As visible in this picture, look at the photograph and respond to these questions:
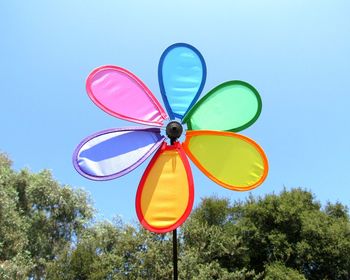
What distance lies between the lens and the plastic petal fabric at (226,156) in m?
4.67

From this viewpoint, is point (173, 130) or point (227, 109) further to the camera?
point (227, 109)

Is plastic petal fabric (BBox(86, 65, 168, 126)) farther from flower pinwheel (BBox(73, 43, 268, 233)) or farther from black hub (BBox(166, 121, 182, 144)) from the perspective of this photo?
black hub (BBox(166, 121, 182, 144))

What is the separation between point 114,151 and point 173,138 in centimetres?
66

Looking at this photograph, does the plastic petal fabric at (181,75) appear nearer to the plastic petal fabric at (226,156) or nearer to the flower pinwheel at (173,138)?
the flower pinwheel at (173,138)

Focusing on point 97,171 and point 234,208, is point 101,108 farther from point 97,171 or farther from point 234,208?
point 234,208

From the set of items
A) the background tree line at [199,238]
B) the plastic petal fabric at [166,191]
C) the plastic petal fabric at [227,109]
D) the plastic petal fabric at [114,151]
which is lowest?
the plastic petal fabric at [166,191]

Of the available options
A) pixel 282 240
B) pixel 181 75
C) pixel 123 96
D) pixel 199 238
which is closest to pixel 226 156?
pixel 181 75

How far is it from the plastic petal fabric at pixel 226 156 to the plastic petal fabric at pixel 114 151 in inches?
16.0

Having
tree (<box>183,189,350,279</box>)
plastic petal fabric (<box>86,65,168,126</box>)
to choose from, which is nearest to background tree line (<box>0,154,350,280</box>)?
tree (<box>183,189,350,279</box>)

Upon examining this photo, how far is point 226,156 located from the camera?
189 inches

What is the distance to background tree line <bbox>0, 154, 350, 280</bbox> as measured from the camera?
655 inches

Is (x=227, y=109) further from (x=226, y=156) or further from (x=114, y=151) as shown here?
(x=114, y=151)

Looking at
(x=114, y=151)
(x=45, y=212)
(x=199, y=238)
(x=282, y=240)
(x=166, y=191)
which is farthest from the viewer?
(x=282, y=240)

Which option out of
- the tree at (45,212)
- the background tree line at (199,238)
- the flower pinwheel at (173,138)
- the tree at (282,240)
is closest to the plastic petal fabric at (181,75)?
the flower pinwheel at (173,138)
